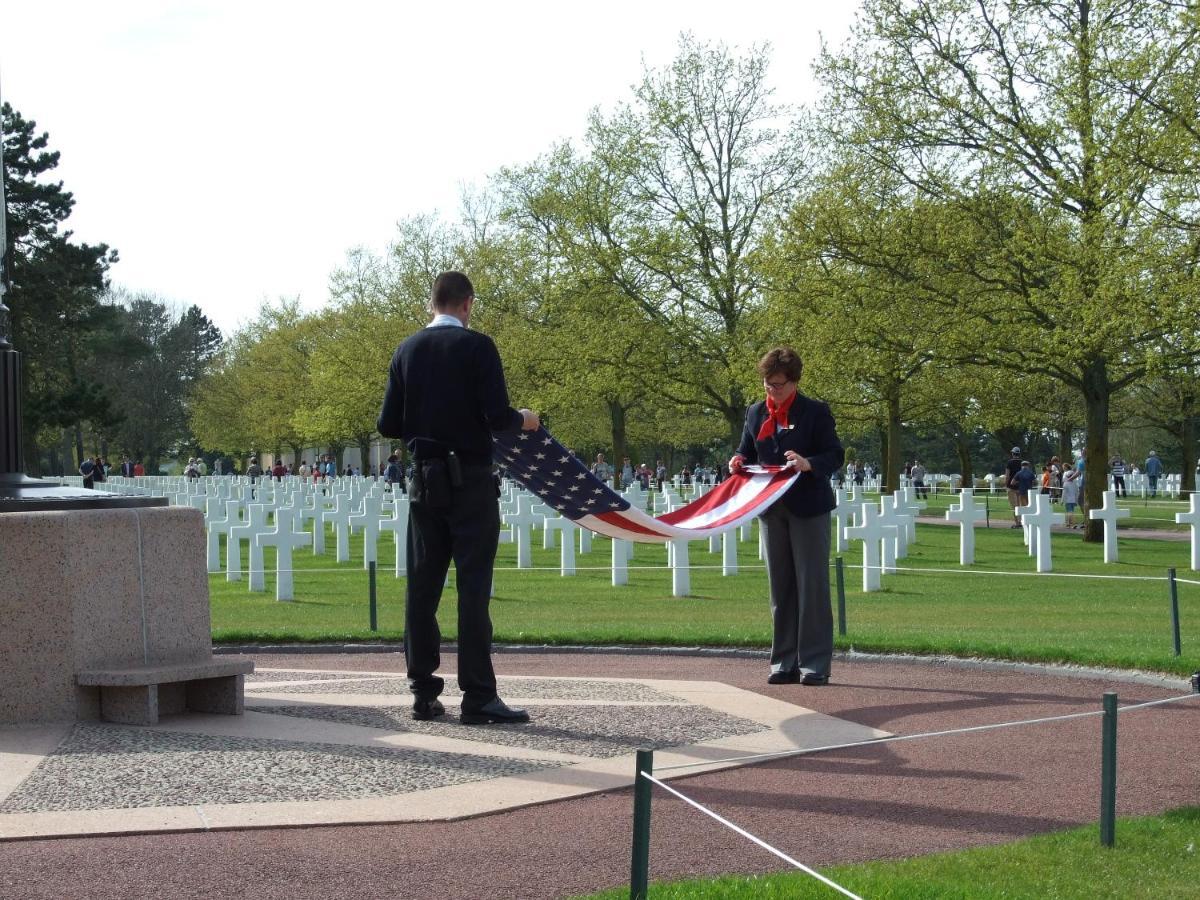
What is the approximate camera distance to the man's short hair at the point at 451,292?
7.33m

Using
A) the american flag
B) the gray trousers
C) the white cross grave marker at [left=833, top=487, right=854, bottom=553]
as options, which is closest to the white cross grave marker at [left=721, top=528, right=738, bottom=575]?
the white cross grave marker at [left=833, top=487, right=854, bottom=553]

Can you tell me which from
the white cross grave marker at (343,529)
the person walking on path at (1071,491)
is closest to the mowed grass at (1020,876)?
the white cross grave marker at (343,529)

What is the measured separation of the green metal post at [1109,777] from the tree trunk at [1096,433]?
23.8m

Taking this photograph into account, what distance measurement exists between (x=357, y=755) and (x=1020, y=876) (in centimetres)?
300

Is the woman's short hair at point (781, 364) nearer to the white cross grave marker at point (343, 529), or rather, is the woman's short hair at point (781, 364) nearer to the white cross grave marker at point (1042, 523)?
the white cross grave marker at point (1042, 523)

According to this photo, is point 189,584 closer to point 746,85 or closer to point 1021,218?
point 1021,218

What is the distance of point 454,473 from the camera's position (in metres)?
7.14

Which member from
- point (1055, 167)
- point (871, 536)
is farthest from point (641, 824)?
point (1055, 167)

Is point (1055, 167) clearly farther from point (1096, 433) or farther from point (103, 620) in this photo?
point (103, 620)

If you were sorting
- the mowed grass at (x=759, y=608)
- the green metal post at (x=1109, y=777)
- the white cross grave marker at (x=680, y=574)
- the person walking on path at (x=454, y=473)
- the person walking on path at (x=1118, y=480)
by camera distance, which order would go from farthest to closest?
the person walking on path at (x=1118, y=480), the white cross grave marker at (x=680, y=574), the mowed grass at (x=759, y=608), the person walking on path at (x=454, y=473), the green metal post at (x=1109, y=777)

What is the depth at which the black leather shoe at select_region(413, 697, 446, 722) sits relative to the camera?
24.5ft

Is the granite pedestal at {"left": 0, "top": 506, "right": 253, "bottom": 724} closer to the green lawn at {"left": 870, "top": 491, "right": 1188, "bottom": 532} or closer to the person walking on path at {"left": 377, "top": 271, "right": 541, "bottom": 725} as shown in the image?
the person walking on path at {"left": 377, "top": 271, "right": 541, "bottom": 725}

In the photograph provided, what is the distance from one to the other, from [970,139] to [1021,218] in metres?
2.08

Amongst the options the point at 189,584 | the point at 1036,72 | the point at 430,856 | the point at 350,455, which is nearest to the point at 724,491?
the point at 189,584
